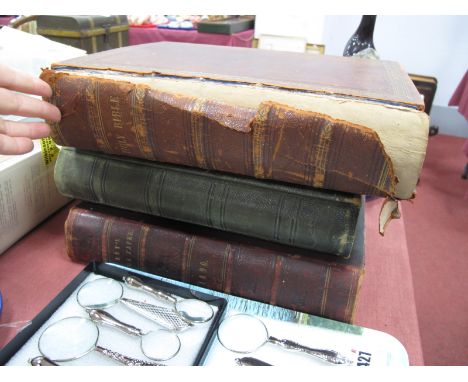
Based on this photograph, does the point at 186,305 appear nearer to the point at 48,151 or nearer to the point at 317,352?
the point at 317,352

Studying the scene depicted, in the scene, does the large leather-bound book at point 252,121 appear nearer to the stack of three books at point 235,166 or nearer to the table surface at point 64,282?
the stack of three books at point 235,166

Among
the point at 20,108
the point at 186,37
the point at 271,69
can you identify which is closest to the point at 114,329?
the point at 20,108

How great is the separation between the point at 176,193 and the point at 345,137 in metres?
0.18

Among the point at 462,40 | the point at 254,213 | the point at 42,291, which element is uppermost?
the point at 462,40

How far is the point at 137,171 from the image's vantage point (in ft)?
1.36


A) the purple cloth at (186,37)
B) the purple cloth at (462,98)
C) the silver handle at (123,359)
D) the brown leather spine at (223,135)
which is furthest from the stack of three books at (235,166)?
the purple cloth at (462,98)

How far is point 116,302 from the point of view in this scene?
1.30ft

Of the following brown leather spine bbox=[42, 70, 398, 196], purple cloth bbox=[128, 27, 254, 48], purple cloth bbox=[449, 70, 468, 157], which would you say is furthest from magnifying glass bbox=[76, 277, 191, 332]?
purple cloth bbox=[449, 70, 468, 157]

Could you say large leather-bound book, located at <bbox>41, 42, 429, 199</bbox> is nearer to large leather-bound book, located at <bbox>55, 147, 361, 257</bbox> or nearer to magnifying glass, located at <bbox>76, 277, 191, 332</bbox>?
large leather-bound book, located at <bbox>55, 147, 361, 257</bbox>

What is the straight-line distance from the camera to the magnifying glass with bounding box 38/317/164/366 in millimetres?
333

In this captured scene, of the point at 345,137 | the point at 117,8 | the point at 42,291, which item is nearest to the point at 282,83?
the point at 345,137

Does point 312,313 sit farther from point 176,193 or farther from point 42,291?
point 42,291

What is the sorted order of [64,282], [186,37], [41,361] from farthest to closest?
[186,37], [64,282], [41,361]

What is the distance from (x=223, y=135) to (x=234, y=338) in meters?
0.19
